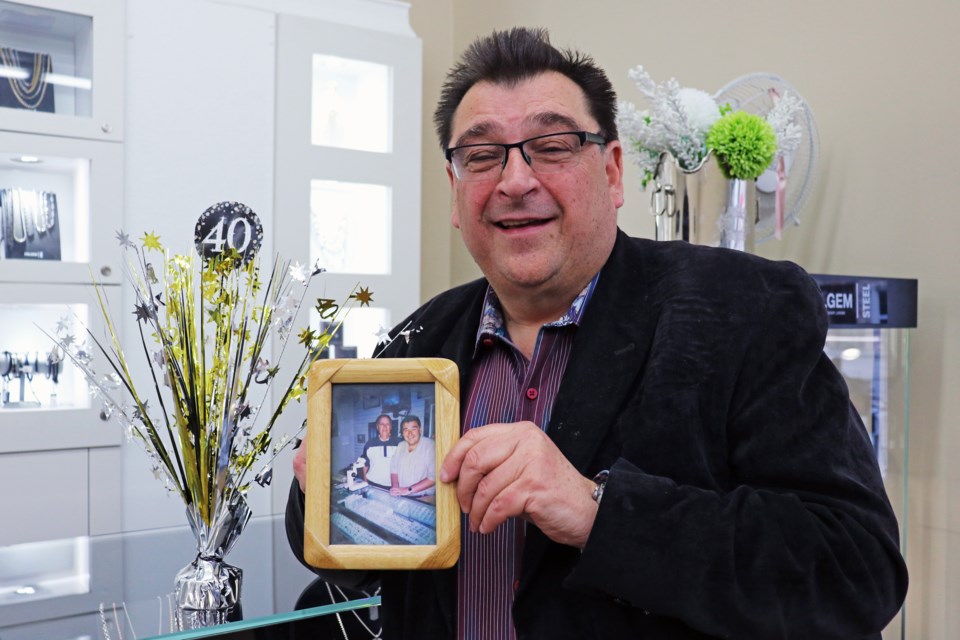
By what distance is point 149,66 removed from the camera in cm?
310

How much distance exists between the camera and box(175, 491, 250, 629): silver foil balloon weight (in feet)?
4.62

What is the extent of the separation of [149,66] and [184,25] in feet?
0.62

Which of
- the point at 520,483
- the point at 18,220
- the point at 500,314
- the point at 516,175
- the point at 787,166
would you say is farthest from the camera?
the point at 18,220

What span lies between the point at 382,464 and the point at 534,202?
16.6 inches

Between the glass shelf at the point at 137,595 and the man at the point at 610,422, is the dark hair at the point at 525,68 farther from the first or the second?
the glass shelf at the point at 137,595

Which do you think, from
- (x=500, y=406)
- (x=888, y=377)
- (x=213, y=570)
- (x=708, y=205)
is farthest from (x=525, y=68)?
(x=888, y=377)

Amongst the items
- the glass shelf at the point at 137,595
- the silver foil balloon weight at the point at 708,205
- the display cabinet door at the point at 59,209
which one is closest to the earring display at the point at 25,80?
the display cabinet door at the point at 59,209

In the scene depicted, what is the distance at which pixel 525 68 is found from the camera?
4.41 feet

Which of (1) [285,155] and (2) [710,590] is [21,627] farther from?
(1) [285,155]

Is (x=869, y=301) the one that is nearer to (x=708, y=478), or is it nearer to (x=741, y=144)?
(x=741, y=144)

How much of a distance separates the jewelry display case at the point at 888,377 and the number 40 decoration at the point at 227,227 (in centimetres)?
138

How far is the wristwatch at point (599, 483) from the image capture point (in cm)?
106

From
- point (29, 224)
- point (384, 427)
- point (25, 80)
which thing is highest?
point (25, 80)

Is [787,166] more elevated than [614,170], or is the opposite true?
[787,166]
